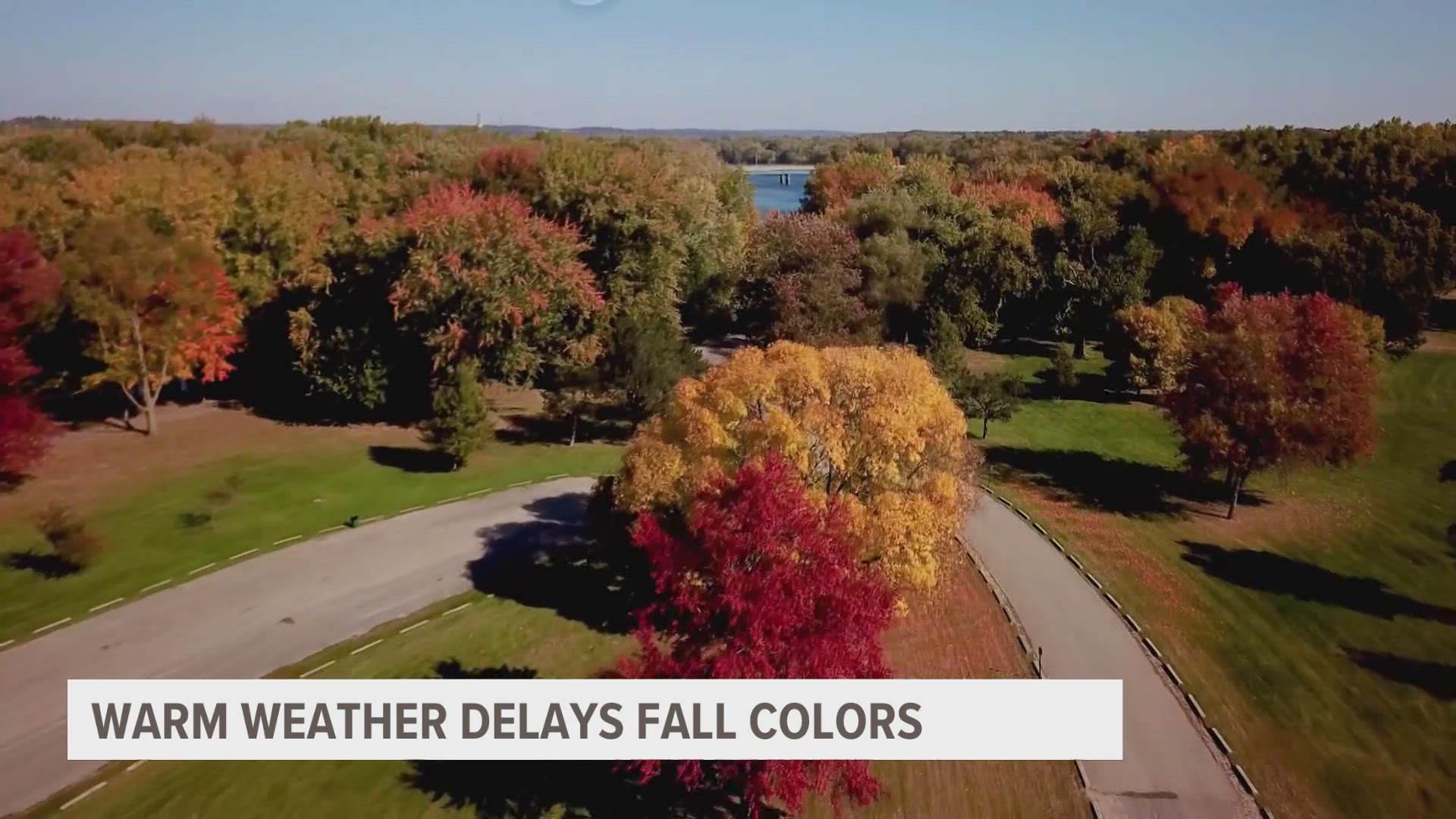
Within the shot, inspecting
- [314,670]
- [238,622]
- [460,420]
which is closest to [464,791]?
[314,670]

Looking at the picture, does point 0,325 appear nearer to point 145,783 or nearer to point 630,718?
point 145,783

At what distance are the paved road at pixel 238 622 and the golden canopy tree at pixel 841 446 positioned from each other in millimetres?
7899

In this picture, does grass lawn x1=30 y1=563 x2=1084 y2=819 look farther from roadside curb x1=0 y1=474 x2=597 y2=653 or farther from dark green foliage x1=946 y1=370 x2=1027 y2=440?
dark green foliage x1=946 y1=370 x2=1027 y2=440

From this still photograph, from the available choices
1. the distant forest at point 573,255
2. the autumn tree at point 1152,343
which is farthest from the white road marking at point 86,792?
the autumn tree at point 1152,343

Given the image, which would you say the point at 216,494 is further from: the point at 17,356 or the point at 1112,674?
the point at 1112,674

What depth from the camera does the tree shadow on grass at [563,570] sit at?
23438 mm

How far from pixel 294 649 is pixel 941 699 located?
15.7 metres

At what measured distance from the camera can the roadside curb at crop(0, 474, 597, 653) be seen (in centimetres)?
2104

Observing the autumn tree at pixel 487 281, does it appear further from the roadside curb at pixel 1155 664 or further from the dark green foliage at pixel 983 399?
the roadside curb at pixel 1155 664

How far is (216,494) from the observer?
2897 cm

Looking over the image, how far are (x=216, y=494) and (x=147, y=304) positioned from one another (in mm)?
9037

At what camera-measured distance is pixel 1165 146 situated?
68.7m

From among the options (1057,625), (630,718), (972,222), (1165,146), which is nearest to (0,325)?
Answer: (630,718)

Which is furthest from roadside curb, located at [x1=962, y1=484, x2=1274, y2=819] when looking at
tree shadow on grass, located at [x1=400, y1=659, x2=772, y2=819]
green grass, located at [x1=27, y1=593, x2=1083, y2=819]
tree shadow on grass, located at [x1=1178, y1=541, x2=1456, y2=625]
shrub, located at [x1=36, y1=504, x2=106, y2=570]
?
shrub, located at [x1=36, y1=504, x2=106, y2=570]
